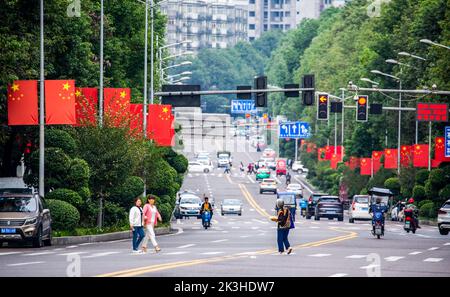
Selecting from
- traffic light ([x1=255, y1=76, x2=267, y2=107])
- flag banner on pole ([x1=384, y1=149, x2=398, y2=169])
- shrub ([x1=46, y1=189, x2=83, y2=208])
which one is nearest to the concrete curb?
shrub ([x1=46, y1=189, x2=83, y2=208])

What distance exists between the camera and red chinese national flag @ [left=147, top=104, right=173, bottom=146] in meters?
66.4

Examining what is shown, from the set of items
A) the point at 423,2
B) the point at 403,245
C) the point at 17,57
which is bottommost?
the point at 403,245

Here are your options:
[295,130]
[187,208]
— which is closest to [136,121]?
[187,208]

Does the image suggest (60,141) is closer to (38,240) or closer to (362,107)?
(38,240)

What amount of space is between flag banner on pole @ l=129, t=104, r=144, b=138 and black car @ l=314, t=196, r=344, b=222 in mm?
22386

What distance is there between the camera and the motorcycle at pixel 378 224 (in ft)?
177

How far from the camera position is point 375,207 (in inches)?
2149

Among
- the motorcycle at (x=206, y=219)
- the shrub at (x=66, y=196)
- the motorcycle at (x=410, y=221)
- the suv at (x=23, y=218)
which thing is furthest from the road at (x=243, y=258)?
the motorcycle at (x=206, y=219)

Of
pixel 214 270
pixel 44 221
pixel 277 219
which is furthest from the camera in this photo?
pixel 44 221

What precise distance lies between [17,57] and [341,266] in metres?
21.7

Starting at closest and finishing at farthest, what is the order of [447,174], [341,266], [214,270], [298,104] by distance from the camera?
[214,270] → [341,266] → [447,174] → [298,104]

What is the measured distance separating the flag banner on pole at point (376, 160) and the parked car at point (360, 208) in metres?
25.3
